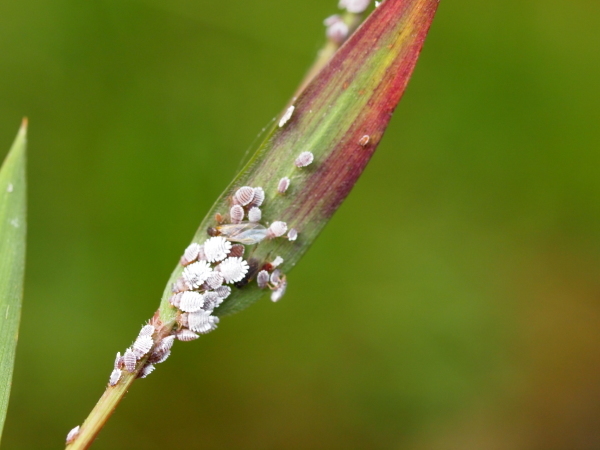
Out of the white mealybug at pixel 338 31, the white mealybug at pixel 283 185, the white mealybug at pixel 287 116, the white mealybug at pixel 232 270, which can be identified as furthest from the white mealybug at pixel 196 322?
the white mealybug at pixel 338 31

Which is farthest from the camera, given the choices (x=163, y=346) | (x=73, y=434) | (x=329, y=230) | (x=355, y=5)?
(x=329, y=230)

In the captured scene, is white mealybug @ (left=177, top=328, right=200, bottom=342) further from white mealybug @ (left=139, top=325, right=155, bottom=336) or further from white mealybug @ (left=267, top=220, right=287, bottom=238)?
white mealybug @ (left=267, top=220, right=287, bottom=238)

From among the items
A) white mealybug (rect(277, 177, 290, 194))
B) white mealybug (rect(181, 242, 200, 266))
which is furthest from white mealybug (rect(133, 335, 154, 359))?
white mealybug (rect(277, 177, 290, 194))

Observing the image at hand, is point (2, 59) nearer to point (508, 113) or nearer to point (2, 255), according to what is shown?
point (2, 255)

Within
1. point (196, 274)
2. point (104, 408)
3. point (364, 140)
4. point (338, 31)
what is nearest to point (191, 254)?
point (196, 274)

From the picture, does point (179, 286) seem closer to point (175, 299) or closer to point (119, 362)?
point (175, 299)

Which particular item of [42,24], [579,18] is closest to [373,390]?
[579,18]
